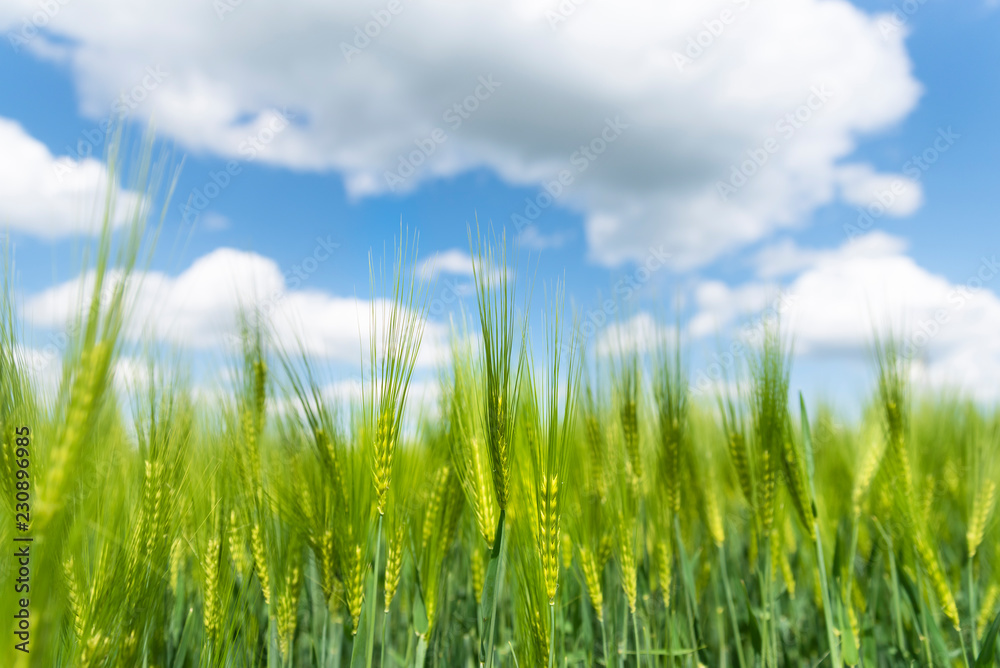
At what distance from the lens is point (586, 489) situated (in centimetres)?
245

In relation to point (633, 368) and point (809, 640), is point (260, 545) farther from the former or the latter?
point (809, 640)

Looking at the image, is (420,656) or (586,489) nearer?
(420,656)

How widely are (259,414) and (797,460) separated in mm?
2103

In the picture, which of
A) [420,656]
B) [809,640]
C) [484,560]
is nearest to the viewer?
[420,656]

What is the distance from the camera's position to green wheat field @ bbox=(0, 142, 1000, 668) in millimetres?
1360

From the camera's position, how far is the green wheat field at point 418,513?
53.6 inches

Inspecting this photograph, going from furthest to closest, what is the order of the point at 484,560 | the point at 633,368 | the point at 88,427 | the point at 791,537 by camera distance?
the point at 791,537, the point at 633,368, the point at 484,560, the point at 88,427

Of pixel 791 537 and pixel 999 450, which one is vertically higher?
pixel 999 450

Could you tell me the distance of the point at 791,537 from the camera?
4004 millimetres

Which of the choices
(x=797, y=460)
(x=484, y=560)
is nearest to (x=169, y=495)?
(x=484, y=560)

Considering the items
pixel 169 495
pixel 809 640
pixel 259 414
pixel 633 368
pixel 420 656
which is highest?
pixel 633 368

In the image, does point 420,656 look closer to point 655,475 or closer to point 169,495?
point 169,495

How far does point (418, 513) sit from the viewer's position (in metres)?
2.34

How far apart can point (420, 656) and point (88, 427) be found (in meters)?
1.09
